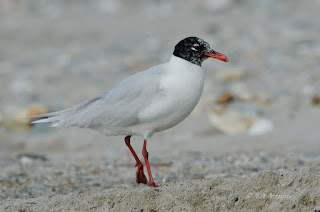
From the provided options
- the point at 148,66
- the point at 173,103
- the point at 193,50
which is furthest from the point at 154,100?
the point at 148,66

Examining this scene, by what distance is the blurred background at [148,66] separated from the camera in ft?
20.0

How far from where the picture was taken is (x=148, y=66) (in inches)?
479

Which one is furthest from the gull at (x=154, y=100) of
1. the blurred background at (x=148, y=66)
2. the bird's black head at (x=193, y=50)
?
the blurred background at (x=148, y=66)

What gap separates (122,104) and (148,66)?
24.2 feet

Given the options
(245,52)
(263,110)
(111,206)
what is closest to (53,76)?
(245,52)

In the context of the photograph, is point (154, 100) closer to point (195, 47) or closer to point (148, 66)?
point (195, 47)

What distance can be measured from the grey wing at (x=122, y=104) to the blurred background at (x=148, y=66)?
69 cm

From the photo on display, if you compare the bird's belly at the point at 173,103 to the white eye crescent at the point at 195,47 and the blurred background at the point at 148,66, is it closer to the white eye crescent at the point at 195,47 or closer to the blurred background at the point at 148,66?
the white eye crescent at the point at 195,47

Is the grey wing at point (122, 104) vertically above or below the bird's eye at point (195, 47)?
below

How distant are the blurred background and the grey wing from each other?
2.27ft

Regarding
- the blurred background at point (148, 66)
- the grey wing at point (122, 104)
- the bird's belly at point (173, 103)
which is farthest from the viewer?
the blurred background at point (148, 66)

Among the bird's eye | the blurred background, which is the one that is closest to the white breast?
the bird's eye

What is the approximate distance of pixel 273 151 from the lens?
6.64 m

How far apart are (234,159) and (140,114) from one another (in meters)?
1.87
